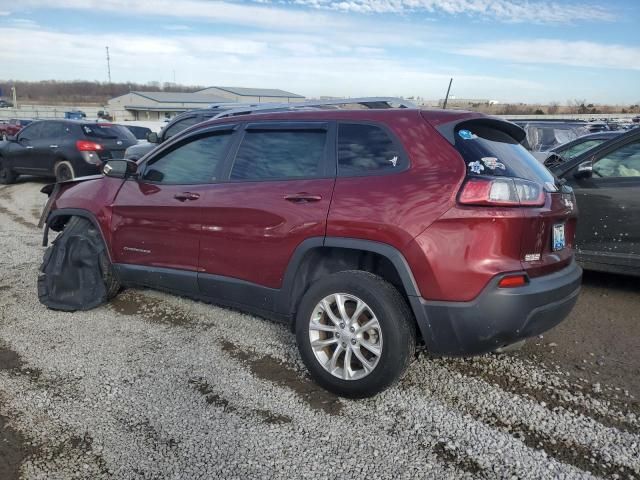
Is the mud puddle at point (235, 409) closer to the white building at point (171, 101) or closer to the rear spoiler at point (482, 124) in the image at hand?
the rear spoiler at point (482, 124)

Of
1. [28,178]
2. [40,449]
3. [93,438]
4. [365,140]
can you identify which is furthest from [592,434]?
[28,178]

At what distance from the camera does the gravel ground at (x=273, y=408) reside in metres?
2.64

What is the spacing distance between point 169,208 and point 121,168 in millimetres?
749

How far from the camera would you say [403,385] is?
11.3 ft

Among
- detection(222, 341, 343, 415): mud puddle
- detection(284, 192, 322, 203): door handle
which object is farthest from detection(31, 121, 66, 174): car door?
detection(284, 192, 322, 203): door handle

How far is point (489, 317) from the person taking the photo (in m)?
2.88

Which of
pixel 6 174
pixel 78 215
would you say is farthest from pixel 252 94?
pixel 78 215

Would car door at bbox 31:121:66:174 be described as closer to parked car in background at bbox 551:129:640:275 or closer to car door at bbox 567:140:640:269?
parked car in background at bbox 551:129:640:275

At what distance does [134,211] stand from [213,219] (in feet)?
3.15

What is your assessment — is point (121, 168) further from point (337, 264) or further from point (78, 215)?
point (337, 264)

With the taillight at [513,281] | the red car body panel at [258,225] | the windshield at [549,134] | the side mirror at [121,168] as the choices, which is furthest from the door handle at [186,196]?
the windshield at [549,134]

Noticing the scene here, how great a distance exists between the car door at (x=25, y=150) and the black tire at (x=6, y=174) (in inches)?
9.9

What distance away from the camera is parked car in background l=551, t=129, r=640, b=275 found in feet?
16.3

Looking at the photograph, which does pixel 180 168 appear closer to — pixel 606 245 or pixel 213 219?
pixel 213 219
